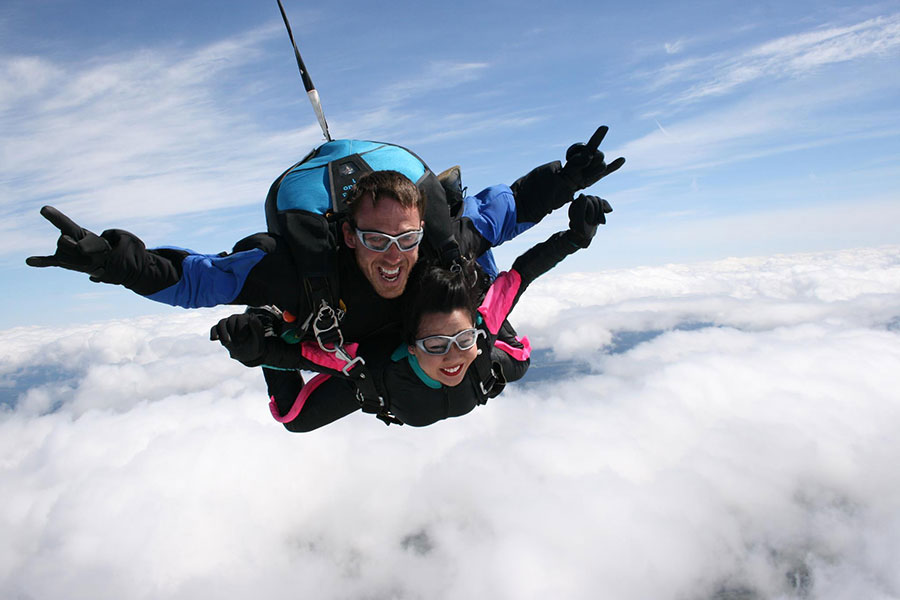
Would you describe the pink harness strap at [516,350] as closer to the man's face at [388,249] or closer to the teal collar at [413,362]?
the teal collar at [413,362]

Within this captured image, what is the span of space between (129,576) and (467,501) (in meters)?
113

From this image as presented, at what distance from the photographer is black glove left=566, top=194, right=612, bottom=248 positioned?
3.09m

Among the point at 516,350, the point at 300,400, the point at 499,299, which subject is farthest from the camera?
the point at 516,350

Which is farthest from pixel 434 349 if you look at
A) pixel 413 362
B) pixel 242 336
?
pixel 242 336

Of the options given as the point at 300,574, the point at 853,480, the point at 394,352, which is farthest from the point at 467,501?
the point at 394,352

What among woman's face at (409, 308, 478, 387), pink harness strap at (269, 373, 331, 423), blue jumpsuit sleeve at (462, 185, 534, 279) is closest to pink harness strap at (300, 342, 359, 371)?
woman's face at (409, 308, 478, 387)

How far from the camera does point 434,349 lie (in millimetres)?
3010

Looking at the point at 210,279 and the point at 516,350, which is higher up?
the point at 210,279

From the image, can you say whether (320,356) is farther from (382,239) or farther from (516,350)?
(516,350)

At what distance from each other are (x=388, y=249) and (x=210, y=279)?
834 mm

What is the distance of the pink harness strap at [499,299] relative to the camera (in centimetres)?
324

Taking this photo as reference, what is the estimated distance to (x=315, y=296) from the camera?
2.58 metres

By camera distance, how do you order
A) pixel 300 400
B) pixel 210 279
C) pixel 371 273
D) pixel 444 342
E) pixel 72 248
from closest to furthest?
pixel 72 248, pixel 210 279, pixel 371 273, pixel 444 342, pixel 300 400

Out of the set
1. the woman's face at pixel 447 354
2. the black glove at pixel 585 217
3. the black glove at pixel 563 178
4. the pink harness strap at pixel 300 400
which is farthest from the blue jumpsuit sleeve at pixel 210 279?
the black glove at pixel 585 217
